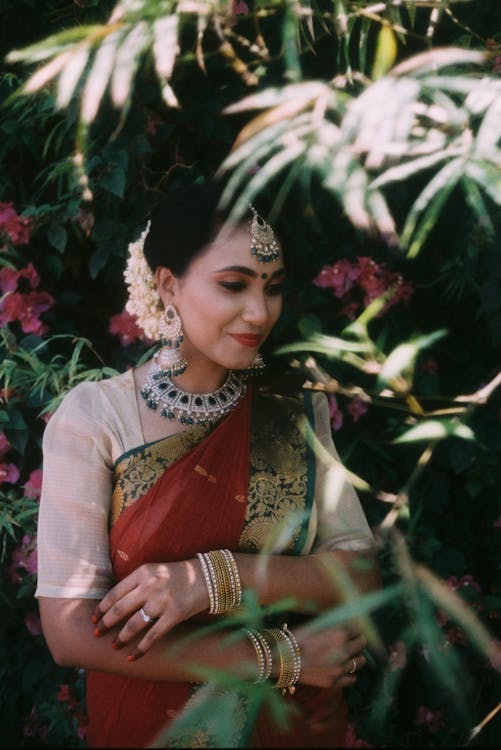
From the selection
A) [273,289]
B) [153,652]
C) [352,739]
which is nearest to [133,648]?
[153,652]

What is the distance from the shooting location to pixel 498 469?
6.97 feet

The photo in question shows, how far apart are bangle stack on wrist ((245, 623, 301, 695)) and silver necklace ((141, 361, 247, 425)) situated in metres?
0.39

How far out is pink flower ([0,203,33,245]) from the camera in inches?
84.6

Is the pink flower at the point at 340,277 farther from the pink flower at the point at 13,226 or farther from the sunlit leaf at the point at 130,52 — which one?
the sunlit leaf at the point at 130,52

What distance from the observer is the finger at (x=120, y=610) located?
1.37 meters

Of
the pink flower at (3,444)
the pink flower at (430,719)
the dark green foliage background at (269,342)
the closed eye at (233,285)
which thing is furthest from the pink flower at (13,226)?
the pink flower at (430,719)

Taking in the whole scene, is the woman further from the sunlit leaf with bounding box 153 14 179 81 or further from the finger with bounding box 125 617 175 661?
the sunlit leaf with bounding box 153 14 179 81

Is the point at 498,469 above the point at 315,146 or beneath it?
beneath

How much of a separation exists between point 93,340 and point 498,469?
3.55 ft

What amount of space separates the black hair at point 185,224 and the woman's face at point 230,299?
21 millimetres

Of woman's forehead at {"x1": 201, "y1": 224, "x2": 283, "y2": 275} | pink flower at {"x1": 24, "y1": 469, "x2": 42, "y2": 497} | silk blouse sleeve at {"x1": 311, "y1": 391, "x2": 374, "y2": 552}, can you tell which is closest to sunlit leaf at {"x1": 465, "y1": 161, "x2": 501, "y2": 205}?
woman's forehead at {"x1": 201, "y1": 224, "x2": 283, "y2": 275}

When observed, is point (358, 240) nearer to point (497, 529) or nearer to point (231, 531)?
point (497, 529)

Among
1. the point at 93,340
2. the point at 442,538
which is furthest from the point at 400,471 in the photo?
the point at 93,340

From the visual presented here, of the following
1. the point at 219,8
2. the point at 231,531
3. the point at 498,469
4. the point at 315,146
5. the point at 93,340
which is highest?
the point at 219,8
